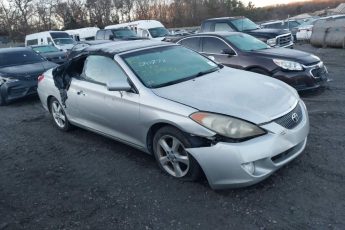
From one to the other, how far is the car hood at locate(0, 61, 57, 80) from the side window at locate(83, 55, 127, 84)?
4.49 metres

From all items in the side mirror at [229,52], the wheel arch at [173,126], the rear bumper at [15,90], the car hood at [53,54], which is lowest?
the rear bumper at [15,90]

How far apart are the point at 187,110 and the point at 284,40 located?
10.5 metres

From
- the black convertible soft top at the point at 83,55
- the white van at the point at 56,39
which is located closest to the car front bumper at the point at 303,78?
the black convertible soft top at the point at 83,55

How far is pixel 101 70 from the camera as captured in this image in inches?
199

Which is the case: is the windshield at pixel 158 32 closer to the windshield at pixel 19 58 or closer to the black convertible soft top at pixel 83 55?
the windshield at pixel 19 58

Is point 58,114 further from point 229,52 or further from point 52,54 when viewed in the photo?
point 52,54

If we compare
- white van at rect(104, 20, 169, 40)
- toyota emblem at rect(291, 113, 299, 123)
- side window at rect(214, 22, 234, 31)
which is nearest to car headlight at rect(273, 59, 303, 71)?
toyota emblem at rect(291, 113, 299, 123)

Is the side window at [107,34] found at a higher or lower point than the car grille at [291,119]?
higher

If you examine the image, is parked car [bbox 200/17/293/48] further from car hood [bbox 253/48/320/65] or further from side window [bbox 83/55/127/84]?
side window [bbox 83/55/127/84]

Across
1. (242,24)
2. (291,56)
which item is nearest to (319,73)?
(291,56)

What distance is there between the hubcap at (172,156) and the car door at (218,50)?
14.5 ft

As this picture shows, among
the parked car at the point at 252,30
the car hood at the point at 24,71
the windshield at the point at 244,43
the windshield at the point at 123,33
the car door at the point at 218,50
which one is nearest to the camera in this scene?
the car door at the point at 218,50

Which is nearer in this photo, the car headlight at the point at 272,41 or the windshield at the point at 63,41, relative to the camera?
the car headlight at the point at 272,41

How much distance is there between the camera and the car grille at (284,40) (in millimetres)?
12694
